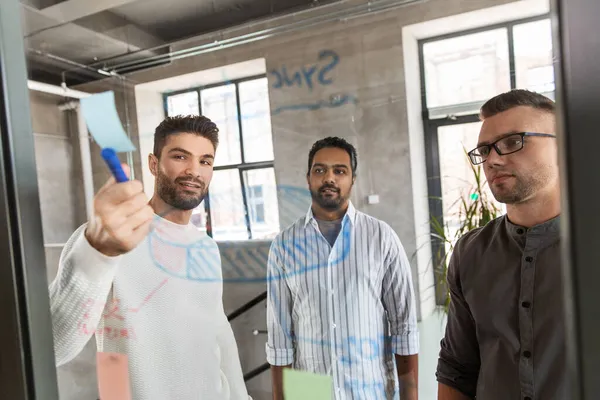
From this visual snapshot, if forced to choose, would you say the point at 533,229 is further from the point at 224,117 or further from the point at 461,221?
the point at 224,117

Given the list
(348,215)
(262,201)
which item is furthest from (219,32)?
(348,215)

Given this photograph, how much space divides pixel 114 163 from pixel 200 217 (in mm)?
238

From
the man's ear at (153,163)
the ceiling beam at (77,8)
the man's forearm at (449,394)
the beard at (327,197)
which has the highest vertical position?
the ceiling beam at (77,8)

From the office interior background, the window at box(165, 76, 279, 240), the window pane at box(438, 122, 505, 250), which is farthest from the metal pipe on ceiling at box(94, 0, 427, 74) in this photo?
the window pane at box(438, 122, 505, 250)

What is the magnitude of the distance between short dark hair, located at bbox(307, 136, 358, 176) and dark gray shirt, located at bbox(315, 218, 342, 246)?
0.39 feet

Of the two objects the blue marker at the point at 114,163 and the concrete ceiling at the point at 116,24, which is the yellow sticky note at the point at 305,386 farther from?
the concrete ceiling at the point at 116,24

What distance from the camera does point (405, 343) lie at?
82 centimetres

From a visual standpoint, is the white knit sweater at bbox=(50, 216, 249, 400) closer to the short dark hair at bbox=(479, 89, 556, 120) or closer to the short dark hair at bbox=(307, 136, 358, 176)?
the short dark hair at bbox=(307, 136, 358, 176)

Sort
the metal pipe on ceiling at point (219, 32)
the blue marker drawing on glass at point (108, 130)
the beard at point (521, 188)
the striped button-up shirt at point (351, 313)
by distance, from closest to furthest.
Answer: the beard at point (521, 188) < the blue marker drawing on glass at point (108, 130) < the striped button-up shirt at point (351, 313) < the metal pipe on ceiling at point (219, 32)

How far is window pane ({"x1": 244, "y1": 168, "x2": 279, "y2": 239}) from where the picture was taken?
2.88 feet

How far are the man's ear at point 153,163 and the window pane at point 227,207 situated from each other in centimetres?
12

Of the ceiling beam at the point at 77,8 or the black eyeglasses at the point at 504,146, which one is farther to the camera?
the ceiling beam at the point at 77,8

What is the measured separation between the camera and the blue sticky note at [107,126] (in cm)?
71

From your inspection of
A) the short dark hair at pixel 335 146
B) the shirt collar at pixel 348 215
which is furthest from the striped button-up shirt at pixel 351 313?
the short dark hair at pixel 335 146
